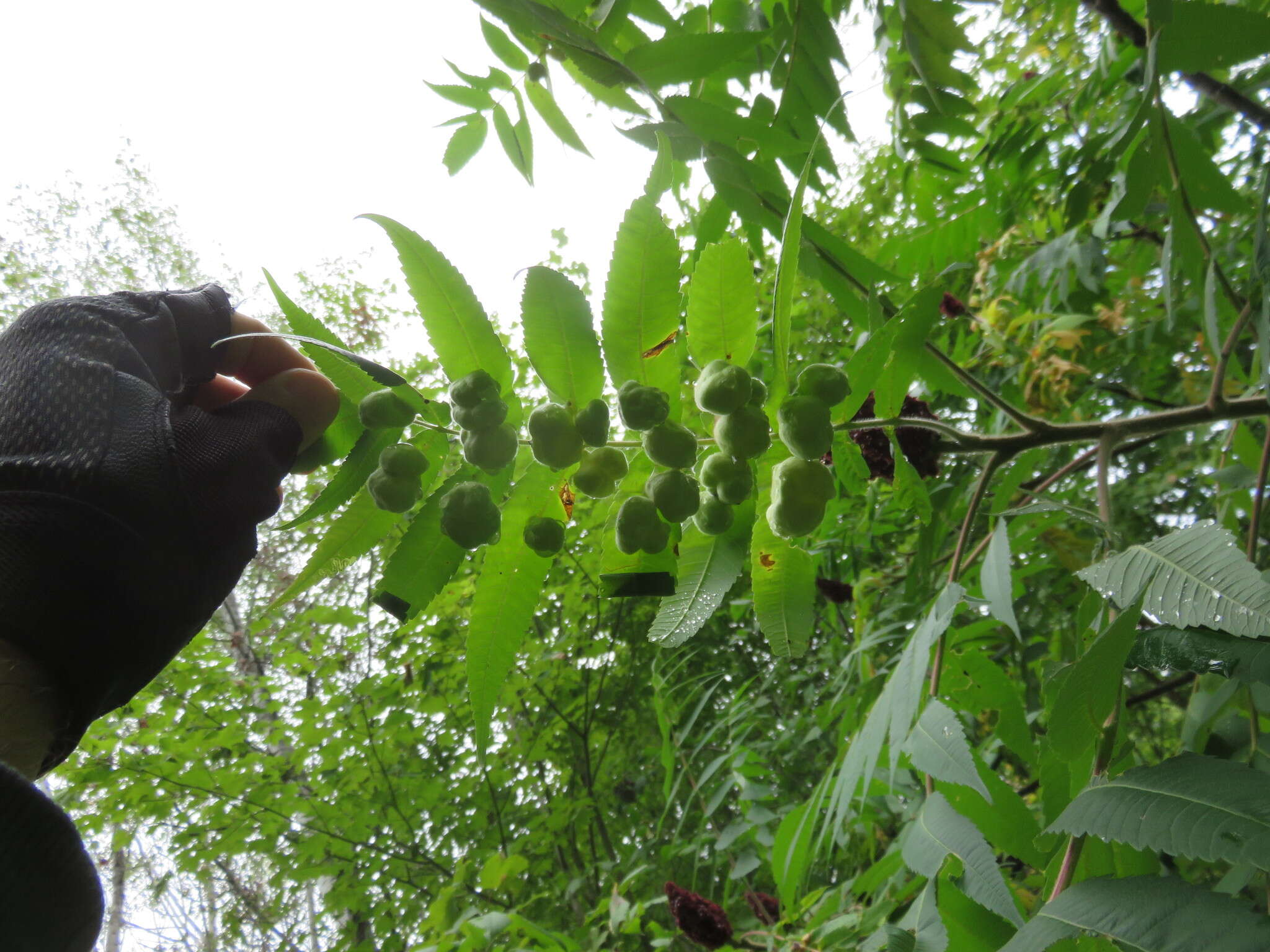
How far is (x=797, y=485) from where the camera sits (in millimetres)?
1013

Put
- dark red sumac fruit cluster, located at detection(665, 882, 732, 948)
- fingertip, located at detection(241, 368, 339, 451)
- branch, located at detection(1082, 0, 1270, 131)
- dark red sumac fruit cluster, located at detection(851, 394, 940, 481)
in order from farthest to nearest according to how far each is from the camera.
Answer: dark red sumac fruit cluster, located at detection(665, 882, 732, 948) < branch, located at detection(1082, 0, 1270, 131) < dark red sumac fruit cluster, located at detection(851, 394, 940, 481) < fingertip, located at detection(241, 368, 339, 451)

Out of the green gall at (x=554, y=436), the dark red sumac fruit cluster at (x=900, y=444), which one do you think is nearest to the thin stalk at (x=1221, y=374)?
the dark red sumac fruit cluster at (x=900, y=444)

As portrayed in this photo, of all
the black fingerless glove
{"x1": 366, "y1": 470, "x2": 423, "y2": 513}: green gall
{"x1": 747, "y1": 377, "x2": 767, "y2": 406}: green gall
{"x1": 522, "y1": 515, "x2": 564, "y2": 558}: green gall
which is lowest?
the black fingerless glove

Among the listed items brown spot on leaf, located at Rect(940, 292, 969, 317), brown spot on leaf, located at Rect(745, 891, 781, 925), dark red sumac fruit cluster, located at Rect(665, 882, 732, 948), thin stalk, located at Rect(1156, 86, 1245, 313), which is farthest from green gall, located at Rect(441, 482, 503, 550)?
brown spot on leaf, located at Rect(745, 891, 781, 925)

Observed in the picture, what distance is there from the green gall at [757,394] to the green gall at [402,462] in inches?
18.6

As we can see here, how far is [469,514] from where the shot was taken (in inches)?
40.5

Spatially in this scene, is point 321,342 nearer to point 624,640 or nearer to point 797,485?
point 797,485

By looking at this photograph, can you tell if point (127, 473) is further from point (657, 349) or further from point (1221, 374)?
point (1221, 374)

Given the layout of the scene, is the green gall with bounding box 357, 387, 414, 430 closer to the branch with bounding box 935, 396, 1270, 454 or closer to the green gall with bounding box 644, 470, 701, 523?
the green gall with bounding box 644, 470, 701, 523

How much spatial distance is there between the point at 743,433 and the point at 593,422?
208mm

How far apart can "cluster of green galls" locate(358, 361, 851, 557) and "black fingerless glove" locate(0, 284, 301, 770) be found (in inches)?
10.2

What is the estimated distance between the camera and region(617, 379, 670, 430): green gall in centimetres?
101

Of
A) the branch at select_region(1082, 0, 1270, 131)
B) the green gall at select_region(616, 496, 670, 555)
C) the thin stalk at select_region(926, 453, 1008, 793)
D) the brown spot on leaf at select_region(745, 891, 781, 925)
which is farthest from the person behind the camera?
the brown spot on leaf at select_region(745, 891, 781, 925)

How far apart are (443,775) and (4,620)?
165 inches
